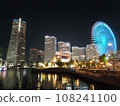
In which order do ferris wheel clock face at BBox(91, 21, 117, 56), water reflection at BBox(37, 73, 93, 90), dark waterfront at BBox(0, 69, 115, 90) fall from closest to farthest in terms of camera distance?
dark waterfront at BBox(0, 69, 115, 90), water reflection at BBox(37, 73, 93, 90), ferris wheel clock face at BBox(91, 21, 117, 56)

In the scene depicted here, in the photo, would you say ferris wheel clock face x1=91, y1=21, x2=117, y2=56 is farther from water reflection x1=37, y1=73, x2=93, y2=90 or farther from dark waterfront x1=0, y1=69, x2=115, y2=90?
water reflection x1=37, y1=73, x2=93, y2=90

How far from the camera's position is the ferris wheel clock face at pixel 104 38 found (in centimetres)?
5206

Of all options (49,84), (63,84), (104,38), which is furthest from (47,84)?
(104,38)

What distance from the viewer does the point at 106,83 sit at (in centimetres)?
1602

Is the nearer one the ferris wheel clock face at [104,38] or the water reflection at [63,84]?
the water reflection at [63,84]

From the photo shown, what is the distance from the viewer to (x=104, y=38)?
52312 mm

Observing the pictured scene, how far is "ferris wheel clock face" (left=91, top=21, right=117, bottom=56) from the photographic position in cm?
5206

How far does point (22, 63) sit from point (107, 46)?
167171 millimetres

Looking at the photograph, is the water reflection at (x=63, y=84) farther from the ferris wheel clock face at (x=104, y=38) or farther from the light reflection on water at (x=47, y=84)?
the ferris wheel clock face at (x=104, y=38)

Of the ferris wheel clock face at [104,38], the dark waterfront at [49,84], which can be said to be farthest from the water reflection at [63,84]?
the ferris wheel clock face at [104,38]

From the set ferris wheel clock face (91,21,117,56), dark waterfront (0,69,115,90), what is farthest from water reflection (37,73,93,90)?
ferris wheel clock face (91,21,117,56)

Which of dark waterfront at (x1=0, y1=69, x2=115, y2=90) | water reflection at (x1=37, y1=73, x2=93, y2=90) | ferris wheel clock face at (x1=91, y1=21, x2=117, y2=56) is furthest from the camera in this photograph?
ferris wheel clock face at (x1=91, y1=21, x2=117, y2=56)

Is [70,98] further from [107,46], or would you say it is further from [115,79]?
[107,46]

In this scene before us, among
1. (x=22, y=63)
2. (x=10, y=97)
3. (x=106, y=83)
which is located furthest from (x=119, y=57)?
(x=22, y=63)
